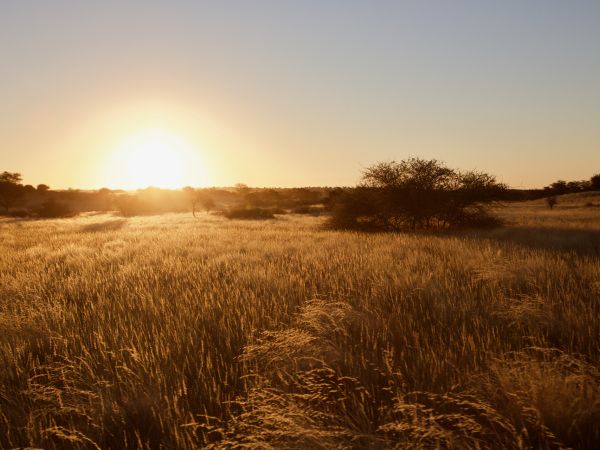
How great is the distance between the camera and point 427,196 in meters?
19.5

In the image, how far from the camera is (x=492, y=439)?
72.8 inches

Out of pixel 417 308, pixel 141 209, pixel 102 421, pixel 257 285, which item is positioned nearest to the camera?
pixel 102 421

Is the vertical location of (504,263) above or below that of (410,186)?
below

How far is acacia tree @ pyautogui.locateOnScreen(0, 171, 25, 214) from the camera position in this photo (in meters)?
55.4

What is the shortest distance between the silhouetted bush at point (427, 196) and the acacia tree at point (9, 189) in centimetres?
6103

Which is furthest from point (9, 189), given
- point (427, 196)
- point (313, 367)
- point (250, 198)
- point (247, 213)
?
point (313, 367)

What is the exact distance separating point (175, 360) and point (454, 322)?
2.72m

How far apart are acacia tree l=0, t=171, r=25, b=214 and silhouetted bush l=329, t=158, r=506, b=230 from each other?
61026 mm

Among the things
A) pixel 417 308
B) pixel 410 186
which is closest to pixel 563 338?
pixel 417 308

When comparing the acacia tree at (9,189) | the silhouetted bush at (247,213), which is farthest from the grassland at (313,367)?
the acacia tree at (9,189)

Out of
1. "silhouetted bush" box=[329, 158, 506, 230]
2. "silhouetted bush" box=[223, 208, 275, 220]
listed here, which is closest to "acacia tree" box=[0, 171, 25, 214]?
"silhouetted bush" box=[223, 208, 275, 220]

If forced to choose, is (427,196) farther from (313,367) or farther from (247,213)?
(247,213)

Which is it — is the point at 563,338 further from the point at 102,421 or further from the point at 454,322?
the point at 102,421

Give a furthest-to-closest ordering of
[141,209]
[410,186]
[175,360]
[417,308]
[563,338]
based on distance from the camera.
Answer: [141,209] → [410,186] → [417,308] → [563,338] → [175,360]
